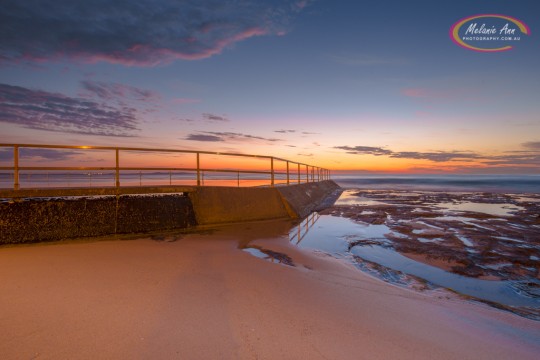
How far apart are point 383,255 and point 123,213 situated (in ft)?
18.3

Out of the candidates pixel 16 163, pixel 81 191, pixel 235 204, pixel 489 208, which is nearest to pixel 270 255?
pixel 235 204

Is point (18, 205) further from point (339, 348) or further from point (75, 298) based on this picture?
point (339, 348)

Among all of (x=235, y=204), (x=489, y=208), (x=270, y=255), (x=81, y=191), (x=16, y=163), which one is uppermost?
(x=16, y=163)

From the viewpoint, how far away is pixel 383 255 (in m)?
5.61

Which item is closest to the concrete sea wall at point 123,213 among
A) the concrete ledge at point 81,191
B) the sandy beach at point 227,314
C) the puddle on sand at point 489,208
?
the concrete ledge at point 81,191

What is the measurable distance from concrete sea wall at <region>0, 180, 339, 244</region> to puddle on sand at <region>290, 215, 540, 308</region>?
75.6 inches

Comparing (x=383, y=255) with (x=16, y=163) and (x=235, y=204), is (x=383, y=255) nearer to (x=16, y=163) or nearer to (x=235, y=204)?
(x=235, y=204)

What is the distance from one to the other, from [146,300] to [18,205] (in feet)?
14.0

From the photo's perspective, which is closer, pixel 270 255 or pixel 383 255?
pixel 270 255

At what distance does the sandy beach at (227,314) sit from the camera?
2350 millimetres

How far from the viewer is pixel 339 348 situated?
239 centimetres

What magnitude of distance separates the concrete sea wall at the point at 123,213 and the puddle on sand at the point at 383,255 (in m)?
1.92

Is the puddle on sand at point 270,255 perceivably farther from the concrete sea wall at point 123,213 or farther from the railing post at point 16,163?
the railing post at point 16,163

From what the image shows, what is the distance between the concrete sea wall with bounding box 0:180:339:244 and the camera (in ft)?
17.9
